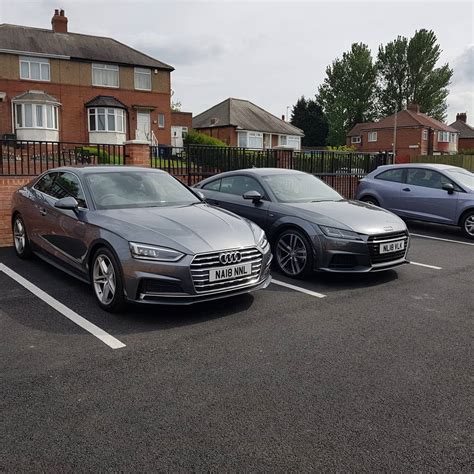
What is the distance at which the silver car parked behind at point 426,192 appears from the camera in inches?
412

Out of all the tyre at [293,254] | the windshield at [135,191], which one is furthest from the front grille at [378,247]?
the windshield at [135,191]

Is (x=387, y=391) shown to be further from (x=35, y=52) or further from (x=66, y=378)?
(x=35, y=52)

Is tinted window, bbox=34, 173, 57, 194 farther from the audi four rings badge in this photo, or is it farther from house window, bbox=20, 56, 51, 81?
house window, bbox=20, 56, 51, 81

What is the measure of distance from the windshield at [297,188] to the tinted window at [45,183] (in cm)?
315

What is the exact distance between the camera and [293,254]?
663 centimetres

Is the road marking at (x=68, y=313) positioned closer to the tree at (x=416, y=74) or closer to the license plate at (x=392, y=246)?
the license plate at (x=392, y=246)

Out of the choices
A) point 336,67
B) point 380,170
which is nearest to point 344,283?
point 380,170

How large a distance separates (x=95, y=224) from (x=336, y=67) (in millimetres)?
68421

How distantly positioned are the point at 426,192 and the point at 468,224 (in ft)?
3.88

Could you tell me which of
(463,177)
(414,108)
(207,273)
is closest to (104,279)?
(207,273)

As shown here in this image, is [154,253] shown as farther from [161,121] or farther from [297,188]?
[161,121]

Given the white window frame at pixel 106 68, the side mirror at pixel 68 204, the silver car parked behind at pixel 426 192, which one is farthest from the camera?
the white window frame at pixel 106 68

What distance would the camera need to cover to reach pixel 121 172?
249 inches

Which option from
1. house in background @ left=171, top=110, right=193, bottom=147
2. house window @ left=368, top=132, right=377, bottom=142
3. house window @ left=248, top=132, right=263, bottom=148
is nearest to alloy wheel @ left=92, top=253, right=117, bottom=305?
house in background @ left=171, top=110, right=193, bottom=147
